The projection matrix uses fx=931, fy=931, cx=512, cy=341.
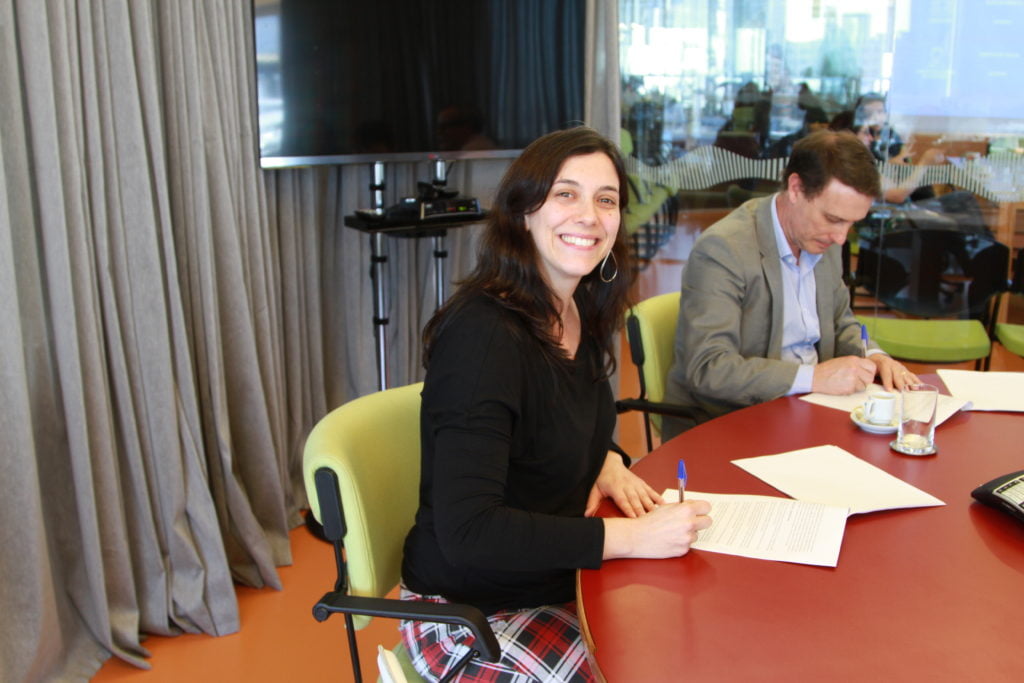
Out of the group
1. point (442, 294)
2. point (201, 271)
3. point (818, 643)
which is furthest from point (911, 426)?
point (442, 294)

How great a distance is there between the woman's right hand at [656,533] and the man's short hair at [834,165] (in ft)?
4.10

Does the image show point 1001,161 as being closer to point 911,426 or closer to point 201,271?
point 911,426

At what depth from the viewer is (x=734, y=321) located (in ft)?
7.52

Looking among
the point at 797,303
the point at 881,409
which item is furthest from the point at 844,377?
the point at 797,303

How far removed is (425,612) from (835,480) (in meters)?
0.74

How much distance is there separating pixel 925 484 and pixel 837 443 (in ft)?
0.75

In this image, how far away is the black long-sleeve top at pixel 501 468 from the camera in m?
1.34

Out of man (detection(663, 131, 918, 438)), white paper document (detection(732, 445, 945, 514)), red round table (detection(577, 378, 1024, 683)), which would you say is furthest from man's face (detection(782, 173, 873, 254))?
red round table (detection(577, 378, 1024, 683))

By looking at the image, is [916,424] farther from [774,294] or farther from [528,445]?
[528,445]

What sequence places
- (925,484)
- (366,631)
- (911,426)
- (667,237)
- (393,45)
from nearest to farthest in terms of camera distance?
(925,484) < (911,426) < (366,631) < (393,45) < (667,237)

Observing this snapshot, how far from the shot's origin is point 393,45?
321cm

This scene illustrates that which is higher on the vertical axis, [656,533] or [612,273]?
[612,273]

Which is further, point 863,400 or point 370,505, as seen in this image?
point 863,400

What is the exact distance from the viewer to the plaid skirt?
1410mm
